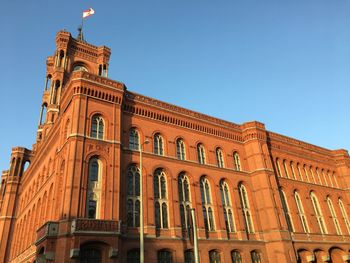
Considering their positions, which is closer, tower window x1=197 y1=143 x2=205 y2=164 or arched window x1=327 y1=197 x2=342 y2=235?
tower window x1=197 y1=143 x2=205 y2=164

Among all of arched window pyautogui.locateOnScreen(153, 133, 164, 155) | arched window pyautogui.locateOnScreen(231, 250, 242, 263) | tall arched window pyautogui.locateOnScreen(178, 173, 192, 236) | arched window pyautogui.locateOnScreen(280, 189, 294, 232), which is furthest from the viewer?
arched window pyautogui.locateOnScreen(280, 189, 294, 232)

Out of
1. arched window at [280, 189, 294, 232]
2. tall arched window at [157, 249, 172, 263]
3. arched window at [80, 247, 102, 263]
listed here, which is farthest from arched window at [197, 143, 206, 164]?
arched window at [80, 247, 102, 263]

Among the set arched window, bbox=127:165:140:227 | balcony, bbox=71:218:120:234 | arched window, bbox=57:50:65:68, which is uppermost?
arched window, bbox=57:50:65:68

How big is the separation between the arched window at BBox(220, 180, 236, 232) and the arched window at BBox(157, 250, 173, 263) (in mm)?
7898

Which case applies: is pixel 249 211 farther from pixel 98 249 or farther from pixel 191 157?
pixel 98 249

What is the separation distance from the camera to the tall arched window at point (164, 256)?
82.8 ft

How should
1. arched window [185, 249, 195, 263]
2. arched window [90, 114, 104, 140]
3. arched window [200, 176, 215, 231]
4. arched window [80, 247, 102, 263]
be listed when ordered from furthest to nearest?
arched window [200, 176, 215, 231]
arched window [90, 114, 104, 140]
arched window [185, 249, 195, 263]
arched window [80, 247, 102, 263]

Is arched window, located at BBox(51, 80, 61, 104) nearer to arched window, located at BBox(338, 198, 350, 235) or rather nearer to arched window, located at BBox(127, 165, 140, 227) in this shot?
arched window, located at BBox(127, 165, 140, 227)

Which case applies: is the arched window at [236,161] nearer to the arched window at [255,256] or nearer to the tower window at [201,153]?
the tower window at [201,153]

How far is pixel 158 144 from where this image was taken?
31.0 m

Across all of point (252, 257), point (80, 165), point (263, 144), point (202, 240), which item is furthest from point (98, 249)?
point (263, 144)

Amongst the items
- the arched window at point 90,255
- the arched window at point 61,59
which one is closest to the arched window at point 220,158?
the arched window at point 90,255

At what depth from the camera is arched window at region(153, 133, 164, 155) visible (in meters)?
30.6

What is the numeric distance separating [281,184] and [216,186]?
37.5 ft
